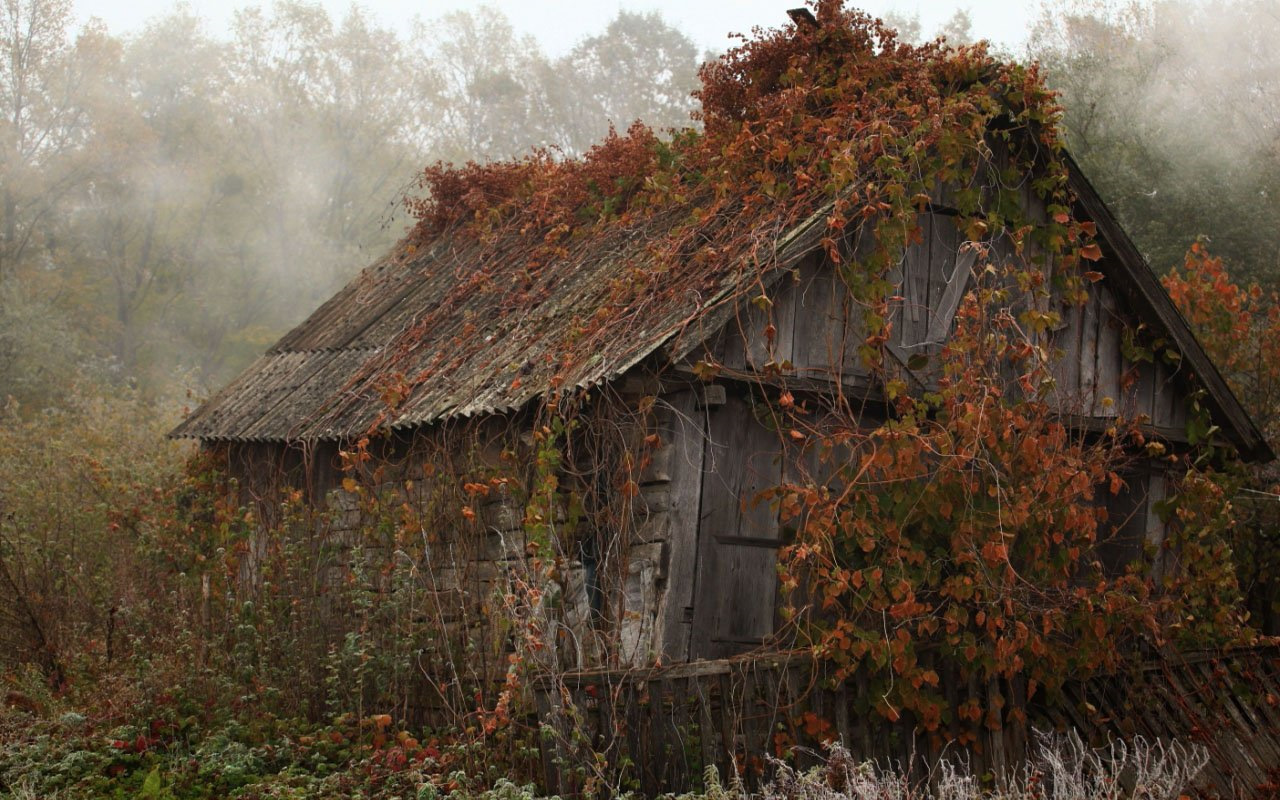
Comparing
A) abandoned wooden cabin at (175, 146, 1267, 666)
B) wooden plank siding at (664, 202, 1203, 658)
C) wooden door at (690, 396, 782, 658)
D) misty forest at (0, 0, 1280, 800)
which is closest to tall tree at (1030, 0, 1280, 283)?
misty forest at (0, 0, 1280, 800)

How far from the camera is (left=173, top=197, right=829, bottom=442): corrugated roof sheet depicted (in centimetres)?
857

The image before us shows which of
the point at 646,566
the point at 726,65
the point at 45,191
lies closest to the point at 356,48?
the point at 45,191

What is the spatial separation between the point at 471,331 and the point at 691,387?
3120 millimetres

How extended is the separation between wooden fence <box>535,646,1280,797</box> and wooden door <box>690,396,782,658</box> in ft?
4.73

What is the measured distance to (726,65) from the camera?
11.1 m

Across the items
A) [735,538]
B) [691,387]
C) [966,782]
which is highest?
[691,387]

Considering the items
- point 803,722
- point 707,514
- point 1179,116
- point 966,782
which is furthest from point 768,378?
point 1179,116

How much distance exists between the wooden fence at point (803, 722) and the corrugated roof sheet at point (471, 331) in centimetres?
206

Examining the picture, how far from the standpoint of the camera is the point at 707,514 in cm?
862

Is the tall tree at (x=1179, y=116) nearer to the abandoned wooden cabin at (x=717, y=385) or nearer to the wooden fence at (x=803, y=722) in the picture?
the abandoned wooden cabin at (x=717, y=385)

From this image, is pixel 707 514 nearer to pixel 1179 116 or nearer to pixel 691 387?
pixel 691 387

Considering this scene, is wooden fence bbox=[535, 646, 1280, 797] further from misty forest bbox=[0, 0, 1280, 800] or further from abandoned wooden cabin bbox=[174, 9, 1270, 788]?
abandoned wooden cabin bbox=[174, 9, 1270, 788]

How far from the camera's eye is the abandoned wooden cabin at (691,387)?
844 centimetres

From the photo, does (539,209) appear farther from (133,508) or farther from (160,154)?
(160,154)
